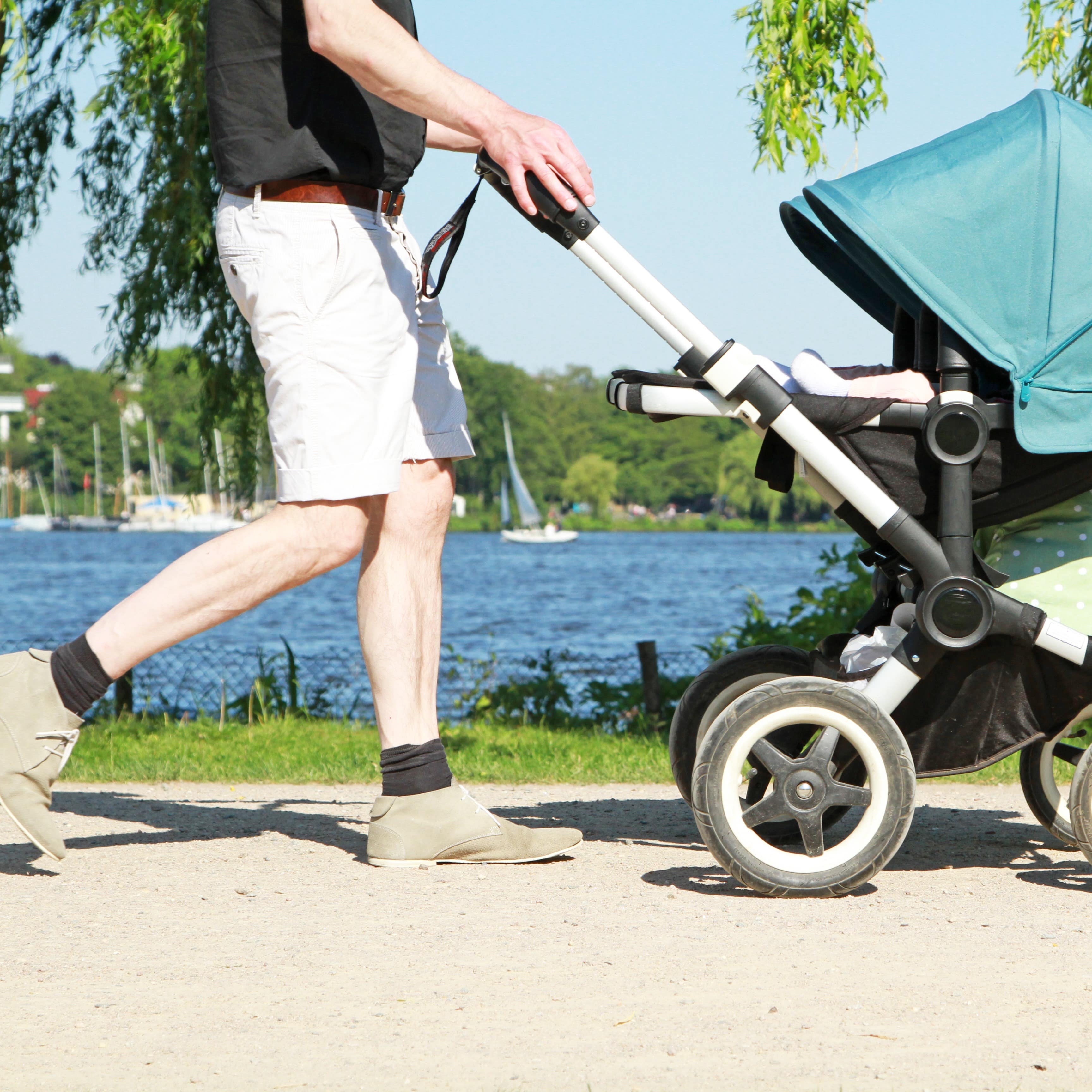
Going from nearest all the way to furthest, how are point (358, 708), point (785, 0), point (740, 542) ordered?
Result: 1. point (785, 0)
2. point (358, 708)
3. point (740, 542)

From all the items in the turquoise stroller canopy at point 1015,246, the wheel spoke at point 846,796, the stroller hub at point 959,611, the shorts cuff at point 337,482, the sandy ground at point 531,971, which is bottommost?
the sandy ground at point 531,971

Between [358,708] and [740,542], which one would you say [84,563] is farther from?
[358,708]

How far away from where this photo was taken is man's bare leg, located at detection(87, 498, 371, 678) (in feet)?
10.7

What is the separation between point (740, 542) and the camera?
91625 mm

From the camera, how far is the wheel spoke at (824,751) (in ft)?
10.5

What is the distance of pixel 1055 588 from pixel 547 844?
4.65 ft

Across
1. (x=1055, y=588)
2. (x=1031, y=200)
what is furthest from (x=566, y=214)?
(x=1055, y=588)

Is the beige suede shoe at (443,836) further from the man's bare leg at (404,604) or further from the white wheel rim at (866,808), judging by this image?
the white wheel rim at (866,808)

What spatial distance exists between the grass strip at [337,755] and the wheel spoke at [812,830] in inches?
79.8

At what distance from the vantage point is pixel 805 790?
3.21 m

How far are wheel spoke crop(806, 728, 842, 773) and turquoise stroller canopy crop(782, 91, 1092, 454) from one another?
2.58ft

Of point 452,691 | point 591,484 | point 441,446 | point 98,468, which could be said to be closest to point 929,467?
point 441,446

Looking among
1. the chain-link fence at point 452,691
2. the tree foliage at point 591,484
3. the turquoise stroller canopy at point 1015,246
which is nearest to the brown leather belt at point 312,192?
the turquoise stroller canopy at point 1015,246

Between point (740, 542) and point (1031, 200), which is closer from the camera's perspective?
point (1031, 200)
